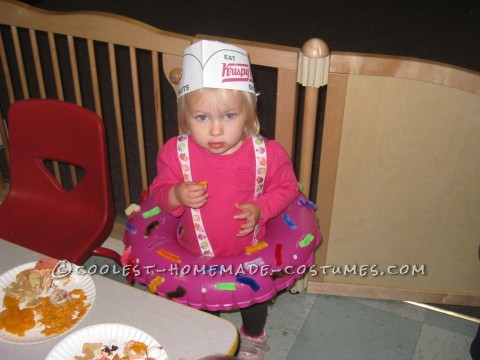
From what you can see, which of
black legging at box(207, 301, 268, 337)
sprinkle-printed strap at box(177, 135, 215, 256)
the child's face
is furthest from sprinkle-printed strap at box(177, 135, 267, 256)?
black legging at box(207, 301, 268, 337)

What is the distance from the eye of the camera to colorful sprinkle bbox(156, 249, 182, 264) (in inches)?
56.3

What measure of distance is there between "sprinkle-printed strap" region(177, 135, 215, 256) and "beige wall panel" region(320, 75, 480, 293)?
54 centimetres

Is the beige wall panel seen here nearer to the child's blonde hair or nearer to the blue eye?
the child's blonde hair

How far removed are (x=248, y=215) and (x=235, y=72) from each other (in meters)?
0.39

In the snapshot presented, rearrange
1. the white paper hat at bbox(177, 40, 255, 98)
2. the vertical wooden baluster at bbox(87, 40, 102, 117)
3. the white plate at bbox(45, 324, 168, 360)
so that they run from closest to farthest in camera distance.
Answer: the white plate at bbox(45, 324, 168, 360)
the white paper hat at bbox(177, 40, 255, 98)
the vertical wooden baluster at bbox(87, 40, 102, 117)

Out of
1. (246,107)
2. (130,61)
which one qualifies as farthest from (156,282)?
(130,61)

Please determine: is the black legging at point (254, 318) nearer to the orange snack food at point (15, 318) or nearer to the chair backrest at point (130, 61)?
the chair backrest at point (130, 61)

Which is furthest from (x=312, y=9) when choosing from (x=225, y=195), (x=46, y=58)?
(x=225, y=195)

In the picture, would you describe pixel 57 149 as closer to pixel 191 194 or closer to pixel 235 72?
pixel 191 194

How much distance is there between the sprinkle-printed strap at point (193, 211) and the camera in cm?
140

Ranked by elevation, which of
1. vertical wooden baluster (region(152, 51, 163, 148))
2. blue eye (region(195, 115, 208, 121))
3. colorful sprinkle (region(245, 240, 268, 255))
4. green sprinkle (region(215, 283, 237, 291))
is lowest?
green sprinkle (region(215, 283, 237, 291))

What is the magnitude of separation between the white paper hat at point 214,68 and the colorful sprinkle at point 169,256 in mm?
476

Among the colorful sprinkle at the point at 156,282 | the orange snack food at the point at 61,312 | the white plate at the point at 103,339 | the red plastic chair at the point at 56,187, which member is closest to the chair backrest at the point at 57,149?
the red plastic chair at the point at 56,187

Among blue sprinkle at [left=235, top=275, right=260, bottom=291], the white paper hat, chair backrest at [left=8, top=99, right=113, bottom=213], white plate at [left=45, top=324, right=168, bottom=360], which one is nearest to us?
white plate at [left=45, top=324, right=168, bottom=360]
